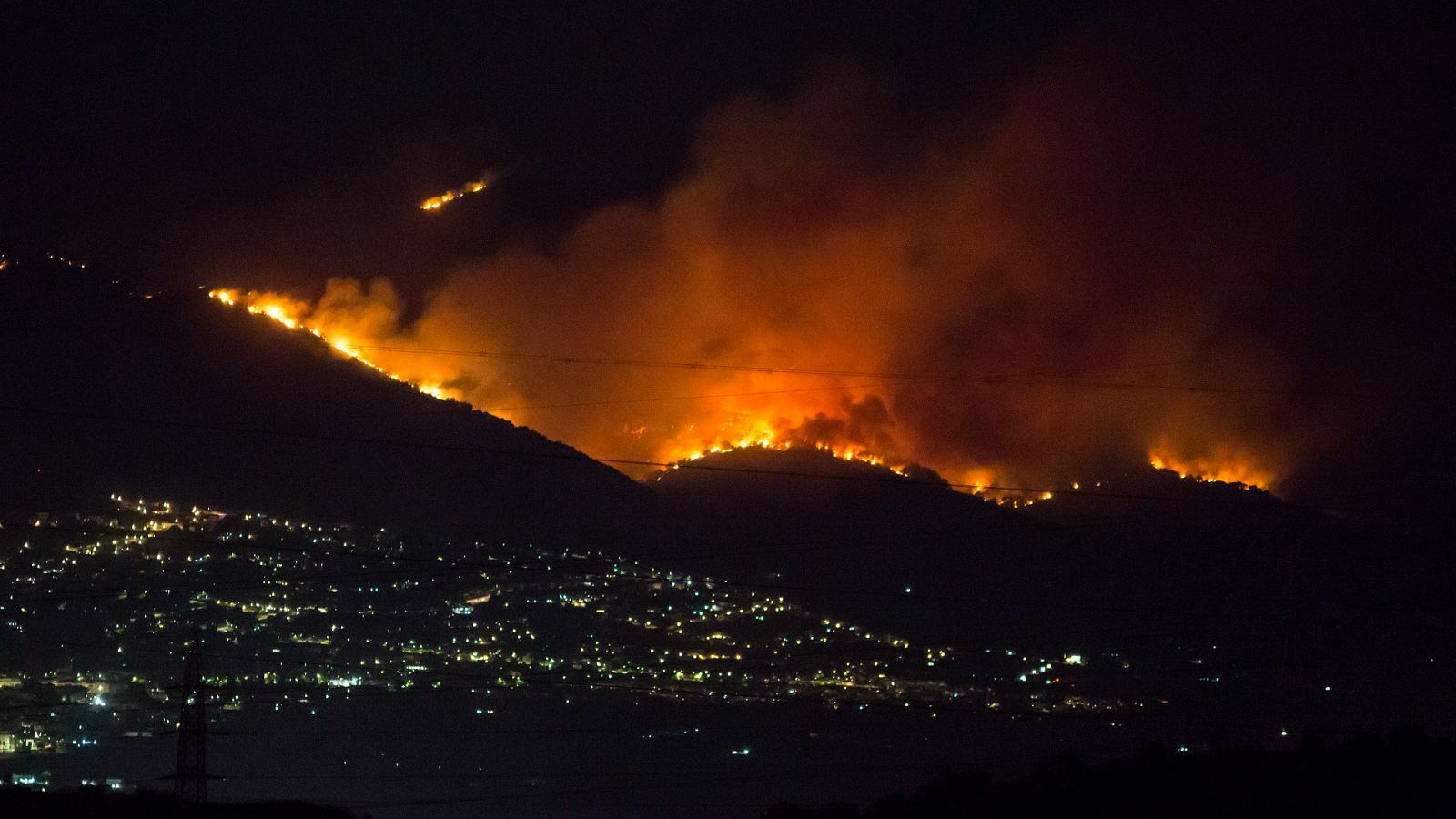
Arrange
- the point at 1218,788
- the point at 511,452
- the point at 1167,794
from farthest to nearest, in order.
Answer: the point at 511,452 < the point at 1167,794 < the point at 1218,788


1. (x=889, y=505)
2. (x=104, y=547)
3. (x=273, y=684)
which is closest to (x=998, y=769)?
(x=273, y=684)

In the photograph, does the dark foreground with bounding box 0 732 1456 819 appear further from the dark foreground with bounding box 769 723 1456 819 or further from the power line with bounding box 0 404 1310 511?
the power line with bounding box 0 404 1310 511

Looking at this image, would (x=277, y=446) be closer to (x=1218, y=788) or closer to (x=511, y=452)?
(x=511, y=452)

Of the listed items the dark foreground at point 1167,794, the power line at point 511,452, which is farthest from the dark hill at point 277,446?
the dark foreground at point 1167,794

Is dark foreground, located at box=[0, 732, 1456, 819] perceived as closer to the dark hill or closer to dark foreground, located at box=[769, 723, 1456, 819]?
dark foreground, located at box=[769, 723, 1456, 819]

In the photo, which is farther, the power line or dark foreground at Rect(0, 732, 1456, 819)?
the power line

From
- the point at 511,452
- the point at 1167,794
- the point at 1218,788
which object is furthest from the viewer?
the point at 511,452

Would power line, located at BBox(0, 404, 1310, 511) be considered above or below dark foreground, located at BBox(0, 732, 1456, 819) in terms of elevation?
above

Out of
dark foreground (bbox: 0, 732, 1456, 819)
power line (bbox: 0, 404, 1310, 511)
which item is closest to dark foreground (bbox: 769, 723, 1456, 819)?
dark foreground (bbox: 0, 732, 1456, 819)

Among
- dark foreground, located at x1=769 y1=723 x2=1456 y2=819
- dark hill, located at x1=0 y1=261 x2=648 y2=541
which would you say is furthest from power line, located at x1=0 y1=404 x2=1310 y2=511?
dark foreground, located at x1=769 y1=723 x2=1456 y2=819

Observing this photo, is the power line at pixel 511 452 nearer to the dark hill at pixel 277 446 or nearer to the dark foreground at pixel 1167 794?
the dark hill at pixel 277 446

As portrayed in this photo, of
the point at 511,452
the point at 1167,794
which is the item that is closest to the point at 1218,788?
the point at 1167,794

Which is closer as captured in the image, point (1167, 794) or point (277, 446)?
point (1167, 794)

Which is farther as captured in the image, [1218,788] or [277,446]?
[277,446]
